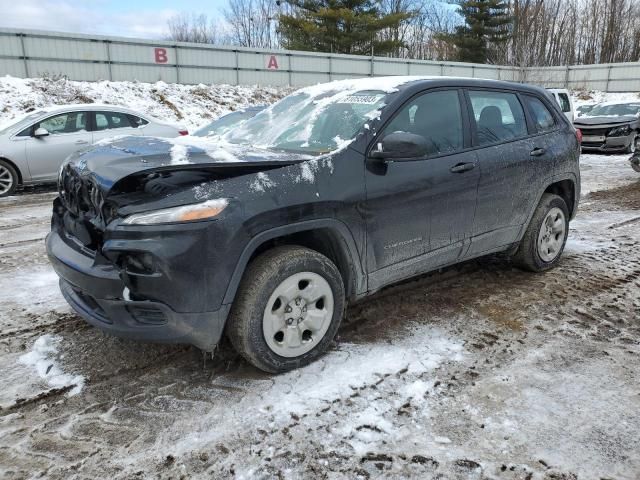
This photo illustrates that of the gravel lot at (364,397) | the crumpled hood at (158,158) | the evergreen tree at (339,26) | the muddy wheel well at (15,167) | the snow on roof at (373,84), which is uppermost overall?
the evergreen tree at (339,26)

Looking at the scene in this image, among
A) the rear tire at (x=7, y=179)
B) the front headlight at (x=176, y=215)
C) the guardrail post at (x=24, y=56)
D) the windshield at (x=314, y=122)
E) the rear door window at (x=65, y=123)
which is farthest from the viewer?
the guardrail post at (x=24, y=56)

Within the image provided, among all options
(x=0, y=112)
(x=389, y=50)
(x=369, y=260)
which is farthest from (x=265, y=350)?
(x=389, y=50)

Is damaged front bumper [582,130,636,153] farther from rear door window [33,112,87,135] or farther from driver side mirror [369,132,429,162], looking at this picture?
driver side mirror [369,132,429,162]

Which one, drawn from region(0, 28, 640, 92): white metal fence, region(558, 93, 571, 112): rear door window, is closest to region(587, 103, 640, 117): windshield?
region(558, 93, 571, 112): rear door window

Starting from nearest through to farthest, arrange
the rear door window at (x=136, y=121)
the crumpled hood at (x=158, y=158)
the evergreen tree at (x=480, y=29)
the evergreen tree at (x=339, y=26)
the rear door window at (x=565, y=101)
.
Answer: the crumpled hood at (x=158, y=158), the rear door window at (x=136, y=121), the rear door window at (x=565, y=101), the evergreen tree at (x=339, y=26), the evergreen tree at (x=480, y=29)

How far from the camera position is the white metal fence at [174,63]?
64.8 feet

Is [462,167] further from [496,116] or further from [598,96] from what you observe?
[598,96]

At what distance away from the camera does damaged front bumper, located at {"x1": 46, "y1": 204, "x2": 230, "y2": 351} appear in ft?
8.66

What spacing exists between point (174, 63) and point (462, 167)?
72.1 feet

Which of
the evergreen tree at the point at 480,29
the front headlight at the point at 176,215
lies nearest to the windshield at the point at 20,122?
A: the front headlight at the point at 176,215

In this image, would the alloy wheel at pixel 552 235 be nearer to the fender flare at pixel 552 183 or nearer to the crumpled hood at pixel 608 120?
the fender flare at pixel 552 183

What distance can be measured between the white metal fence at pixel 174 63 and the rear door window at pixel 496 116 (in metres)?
20.2

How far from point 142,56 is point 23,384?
21.9 meters

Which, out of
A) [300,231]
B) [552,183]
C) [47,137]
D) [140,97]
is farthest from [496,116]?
[140,97]
